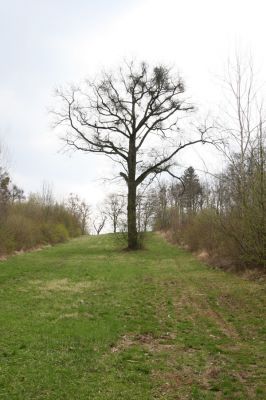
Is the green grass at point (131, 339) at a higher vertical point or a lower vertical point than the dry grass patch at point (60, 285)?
lower

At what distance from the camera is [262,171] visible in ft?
51.7

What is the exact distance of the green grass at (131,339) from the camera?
6.26m

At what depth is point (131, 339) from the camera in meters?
8.99

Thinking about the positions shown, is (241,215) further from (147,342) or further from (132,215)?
(132,215)

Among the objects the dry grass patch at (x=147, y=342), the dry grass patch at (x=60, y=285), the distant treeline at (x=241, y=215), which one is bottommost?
the dry grass patch at (x=147, y=342)

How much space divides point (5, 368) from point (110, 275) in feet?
39.8

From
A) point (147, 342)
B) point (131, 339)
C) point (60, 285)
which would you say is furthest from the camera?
point (60, 285)

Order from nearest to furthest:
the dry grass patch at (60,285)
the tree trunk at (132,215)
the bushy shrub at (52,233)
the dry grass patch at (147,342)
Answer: the dry grass patch at (147,342)
the dry grass patch at (60,285)
the tree trunk at (132,215)
the bushy shrub at (52,233)

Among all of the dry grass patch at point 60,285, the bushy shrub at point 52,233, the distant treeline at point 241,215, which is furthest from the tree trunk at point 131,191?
the dry grass patch at point 60,285

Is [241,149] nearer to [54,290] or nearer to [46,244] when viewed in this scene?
[54,290]

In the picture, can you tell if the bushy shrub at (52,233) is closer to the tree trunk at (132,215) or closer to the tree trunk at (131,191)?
the tree trunk at (132,215)

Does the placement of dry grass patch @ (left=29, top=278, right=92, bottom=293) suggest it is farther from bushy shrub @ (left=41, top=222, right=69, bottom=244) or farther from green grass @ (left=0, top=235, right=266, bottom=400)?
bushy shrub @ (left=41, top=222, right=69, bottom=244)

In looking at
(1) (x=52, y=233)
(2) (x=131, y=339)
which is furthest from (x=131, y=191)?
(2) (x=131, y=339)

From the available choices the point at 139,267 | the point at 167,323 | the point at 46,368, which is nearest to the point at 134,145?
the point at 139,267
